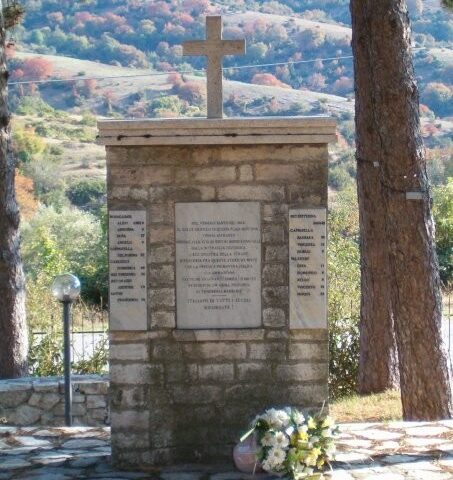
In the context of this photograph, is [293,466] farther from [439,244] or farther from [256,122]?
[439,244]

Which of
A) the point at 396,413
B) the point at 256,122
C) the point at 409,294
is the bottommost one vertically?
the point at 396,413

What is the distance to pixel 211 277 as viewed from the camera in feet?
21.7

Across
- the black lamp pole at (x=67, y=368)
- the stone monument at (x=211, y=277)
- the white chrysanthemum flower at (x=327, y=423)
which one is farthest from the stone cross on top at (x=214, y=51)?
the black lamp pole at (x=67, y=368)

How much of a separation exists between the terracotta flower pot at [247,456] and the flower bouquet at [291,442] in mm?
83

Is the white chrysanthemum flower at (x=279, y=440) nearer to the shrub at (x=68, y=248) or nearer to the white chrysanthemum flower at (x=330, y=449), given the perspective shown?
the white chrysanthemum flower at (x=330, y=449)

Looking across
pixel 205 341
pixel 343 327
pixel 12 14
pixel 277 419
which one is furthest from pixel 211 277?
pixel 12 14

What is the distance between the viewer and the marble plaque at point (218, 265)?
6570 millimetres

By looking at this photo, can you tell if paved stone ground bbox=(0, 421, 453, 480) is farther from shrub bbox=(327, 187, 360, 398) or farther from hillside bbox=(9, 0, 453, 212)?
hillside bbox=(9, 0, 453, 212)

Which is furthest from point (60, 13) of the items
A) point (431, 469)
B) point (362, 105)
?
point (431, 469)

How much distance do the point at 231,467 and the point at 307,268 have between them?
1.43 metres

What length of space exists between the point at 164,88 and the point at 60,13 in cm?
965

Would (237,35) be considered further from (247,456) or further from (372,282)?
(247,456)

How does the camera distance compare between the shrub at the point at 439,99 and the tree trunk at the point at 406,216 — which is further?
the shrub at the point at 439,99

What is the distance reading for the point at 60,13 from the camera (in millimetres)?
63000
